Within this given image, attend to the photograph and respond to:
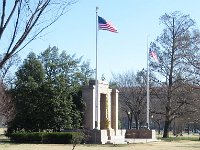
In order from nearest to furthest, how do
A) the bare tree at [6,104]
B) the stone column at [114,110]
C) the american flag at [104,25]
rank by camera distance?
the american flag at [104,25] < the bare tree at [6,104] < the stone column at [114,110]

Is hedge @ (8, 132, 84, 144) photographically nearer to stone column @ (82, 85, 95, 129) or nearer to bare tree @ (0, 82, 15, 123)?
stone column @ (82, 85, 95, 129)

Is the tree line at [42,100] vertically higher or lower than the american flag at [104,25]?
lower

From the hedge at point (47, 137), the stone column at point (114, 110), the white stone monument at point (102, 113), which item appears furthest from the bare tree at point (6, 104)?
the stone column at point (114, 110)

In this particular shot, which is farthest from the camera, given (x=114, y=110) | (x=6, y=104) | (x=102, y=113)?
(x=6, y=104)

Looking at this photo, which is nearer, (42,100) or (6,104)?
(42,100)

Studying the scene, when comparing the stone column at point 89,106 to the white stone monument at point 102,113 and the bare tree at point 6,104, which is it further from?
the bare tree at point 6,104

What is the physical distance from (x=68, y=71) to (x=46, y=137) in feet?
48.8

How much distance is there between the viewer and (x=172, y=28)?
188ft

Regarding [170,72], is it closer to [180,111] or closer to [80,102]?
[180,111]

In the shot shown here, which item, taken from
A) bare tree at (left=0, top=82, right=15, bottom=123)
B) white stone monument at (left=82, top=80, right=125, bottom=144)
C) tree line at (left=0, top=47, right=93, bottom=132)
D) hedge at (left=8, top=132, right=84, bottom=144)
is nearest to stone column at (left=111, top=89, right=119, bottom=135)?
white stone monument at (left=82, top=80, right=125, bottom=144)

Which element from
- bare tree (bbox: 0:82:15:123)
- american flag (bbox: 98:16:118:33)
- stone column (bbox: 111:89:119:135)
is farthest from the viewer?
stone column (bbox: 111:89:119:135)

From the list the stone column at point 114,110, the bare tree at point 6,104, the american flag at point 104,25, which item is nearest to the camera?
the american flag at point 104,25

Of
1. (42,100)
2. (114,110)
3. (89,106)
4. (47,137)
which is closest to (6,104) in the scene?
(42,100)

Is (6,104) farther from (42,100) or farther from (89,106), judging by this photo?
(89,106)
